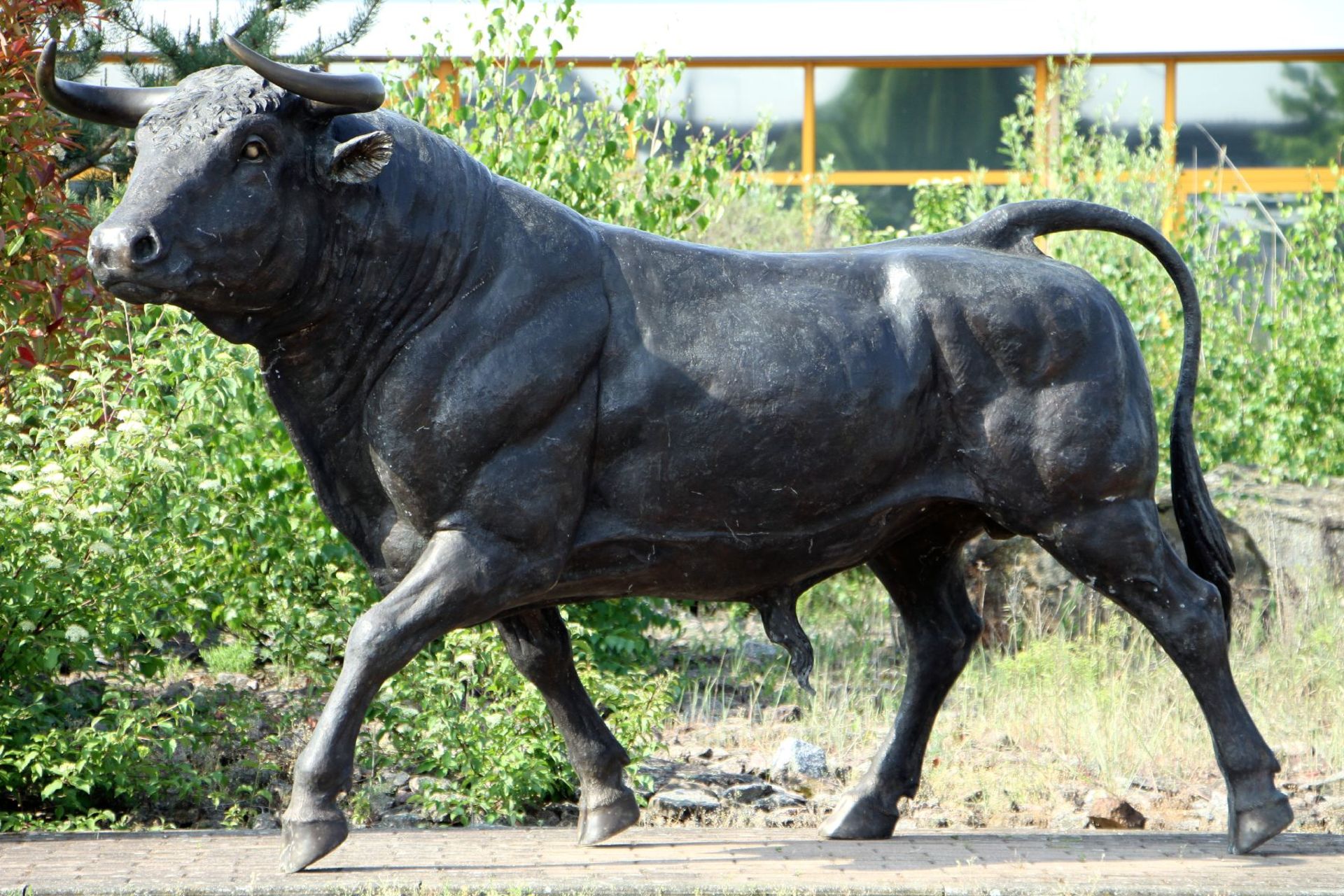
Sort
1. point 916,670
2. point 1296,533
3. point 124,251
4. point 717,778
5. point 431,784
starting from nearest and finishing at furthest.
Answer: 1. point 124,251
2. point 916,670
3. point 431,784
4. point 717,778
5. point 1296,533

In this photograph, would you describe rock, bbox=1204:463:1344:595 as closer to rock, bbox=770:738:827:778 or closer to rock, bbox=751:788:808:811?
rock, bbox=770:738:827:778

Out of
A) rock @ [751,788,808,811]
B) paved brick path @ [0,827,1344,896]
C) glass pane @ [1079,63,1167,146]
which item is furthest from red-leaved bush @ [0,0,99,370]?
glass pane @ [1079,63,1167,146]

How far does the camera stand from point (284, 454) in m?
5.97

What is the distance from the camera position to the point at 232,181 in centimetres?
360

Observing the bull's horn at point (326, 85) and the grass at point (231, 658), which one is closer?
the bull's horn at point (326, 85)

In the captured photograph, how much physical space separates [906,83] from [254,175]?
1054 cm

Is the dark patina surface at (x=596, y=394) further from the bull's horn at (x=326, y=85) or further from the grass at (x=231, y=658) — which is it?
the grass at (x=231, y=658)

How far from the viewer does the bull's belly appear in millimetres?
4020

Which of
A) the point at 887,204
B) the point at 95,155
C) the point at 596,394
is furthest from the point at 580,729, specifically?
the point at 887,204

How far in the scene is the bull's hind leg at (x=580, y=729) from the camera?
4320 millimetres

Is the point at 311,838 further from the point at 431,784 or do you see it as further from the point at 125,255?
the point at 431,784

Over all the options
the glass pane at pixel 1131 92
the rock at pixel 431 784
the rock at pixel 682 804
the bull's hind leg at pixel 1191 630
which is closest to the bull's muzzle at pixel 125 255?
the bull's hind leg at pixel 1191 630

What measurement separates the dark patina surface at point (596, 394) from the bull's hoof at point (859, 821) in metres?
0.55

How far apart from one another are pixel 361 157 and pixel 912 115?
33.9ft
